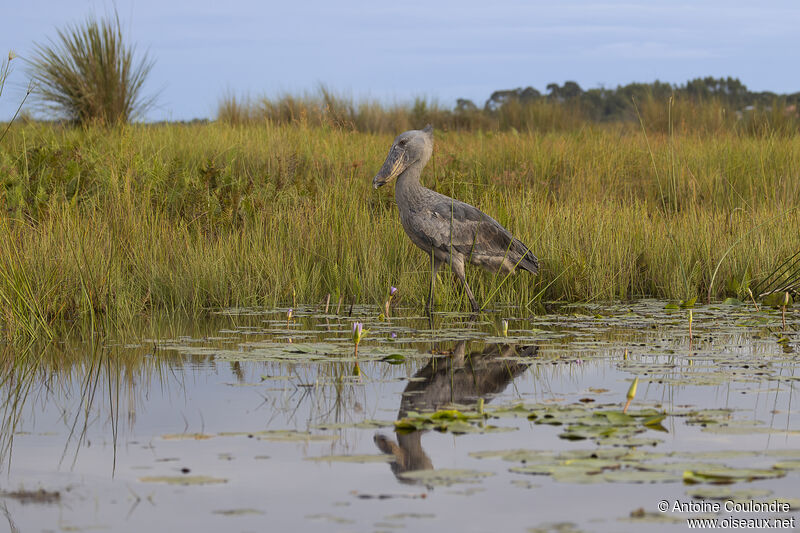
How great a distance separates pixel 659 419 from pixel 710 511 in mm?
929

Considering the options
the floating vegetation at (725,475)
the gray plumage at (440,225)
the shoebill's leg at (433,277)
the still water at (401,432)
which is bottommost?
the still water at (401,432)

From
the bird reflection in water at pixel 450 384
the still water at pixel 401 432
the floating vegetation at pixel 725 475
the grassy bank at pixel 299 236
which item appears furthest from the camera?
the grassy bank at pixel 299 236

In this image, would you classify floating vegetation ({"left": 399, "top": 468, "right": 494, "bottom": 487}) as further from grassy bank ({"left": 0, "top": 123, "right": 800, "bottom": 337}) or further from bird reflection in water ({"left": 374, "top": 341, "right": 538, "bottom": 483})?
grassy bank ({"left": 0, "top": 123, "right": 800, "bottom": 337})

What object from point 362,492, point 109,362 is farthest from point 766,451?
point 109,362

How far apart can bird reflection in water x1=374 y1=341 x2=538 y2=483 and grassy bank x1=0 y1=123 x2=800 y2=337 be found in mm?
1945

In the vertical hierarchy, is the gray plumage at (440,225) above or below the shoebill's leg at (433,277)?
above

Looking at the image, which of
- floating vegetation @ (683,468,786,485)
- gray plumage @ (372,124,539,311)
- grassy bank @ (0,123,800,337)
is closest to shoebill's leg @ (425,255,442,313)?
gray plumage @ (372,124,539,311)

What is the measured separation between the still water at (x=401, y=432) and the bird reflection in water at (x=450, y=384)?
2cm

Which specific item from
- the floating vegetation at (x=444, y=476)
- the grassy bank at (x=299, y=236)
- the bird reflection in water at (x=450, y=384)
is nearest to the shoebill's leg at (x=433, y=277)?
the grassy bank at (x=299, y=236)

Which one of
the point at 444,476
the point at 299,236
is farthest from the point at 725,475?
the point at 299,236

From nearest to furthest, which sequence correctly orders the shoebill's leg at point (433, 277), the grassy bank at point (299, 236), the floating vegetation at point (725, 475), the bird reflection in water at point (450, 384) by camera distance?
the floating vegetation at point (725, 475) < the bird reflection in water at point (450, 384) < the grassy bank at point (299, 236) < the shoebill's leg at point (433, 277)

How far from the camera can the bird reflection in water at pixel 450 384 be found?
3260 millimetres

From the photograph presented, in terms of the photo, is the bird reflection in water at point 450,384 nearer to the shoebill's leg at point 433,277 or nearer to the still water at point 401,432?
the still water at point 401,432

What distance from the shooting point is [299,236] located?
8406 mm
